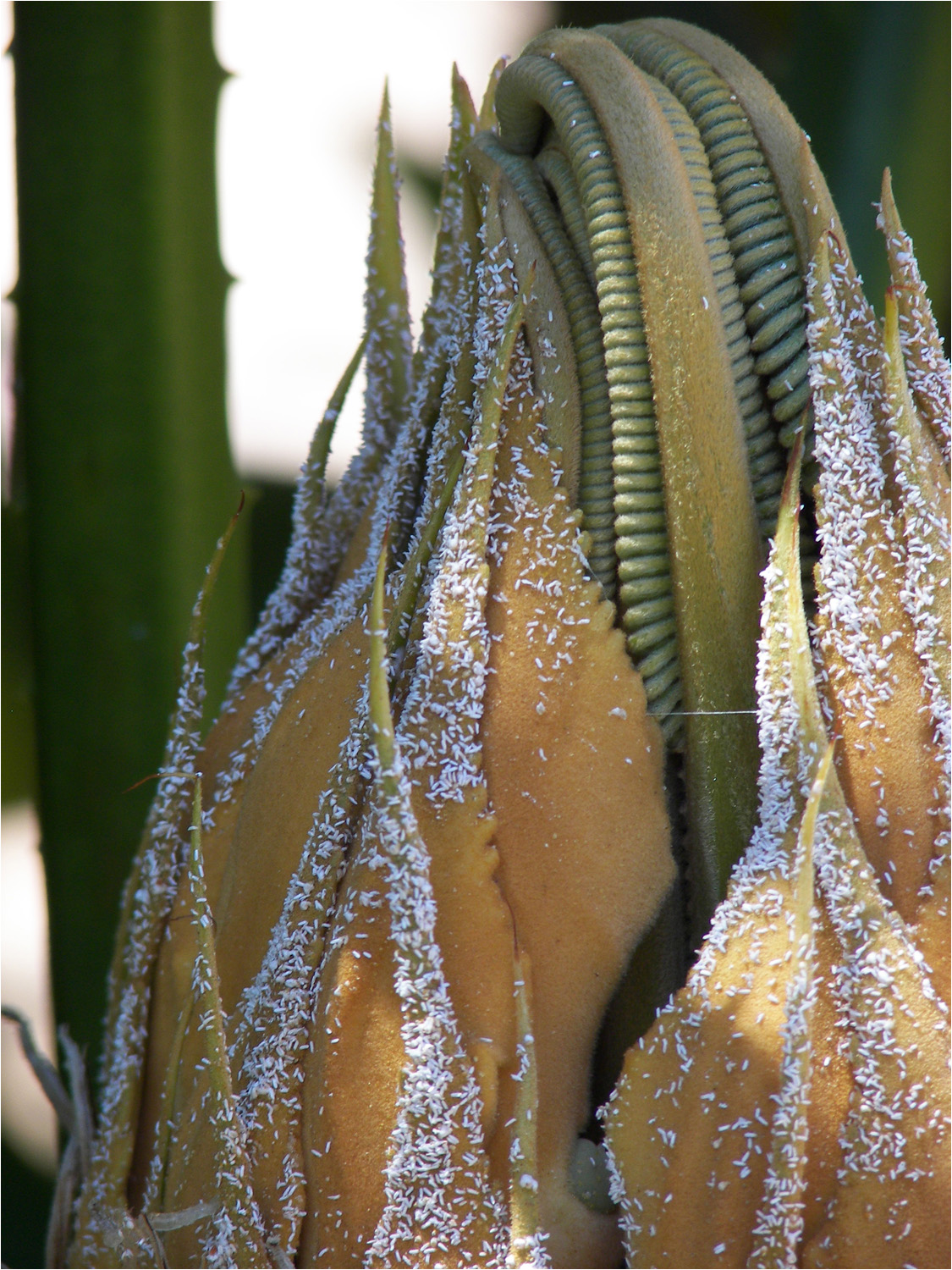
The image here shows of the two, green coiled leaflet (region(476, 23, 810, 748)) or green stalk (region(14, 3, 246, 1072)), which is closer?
green coiled leaflet (region(476, 23, 810, 748))

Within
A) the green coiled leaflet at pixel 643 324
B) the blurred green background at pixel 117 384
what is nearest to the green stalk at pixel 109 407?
the blurred green background at pixel 117 384

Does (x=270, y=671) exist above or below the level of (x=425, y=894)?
above

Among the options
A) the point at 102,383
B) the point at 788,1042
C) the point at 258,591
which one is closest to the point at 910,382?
the point at 788,1042

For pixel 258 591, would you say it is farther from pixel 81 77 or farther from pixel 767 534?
pixel 767 534

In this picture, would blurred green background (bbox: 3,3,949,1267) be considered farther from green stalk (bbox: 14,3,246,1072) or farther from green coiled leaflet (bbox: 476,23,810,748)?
green coiled leaflet (bbox: 476,23,810,748)

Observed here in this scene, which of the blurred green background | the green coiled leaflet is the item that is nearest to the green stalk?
the blurred green background
